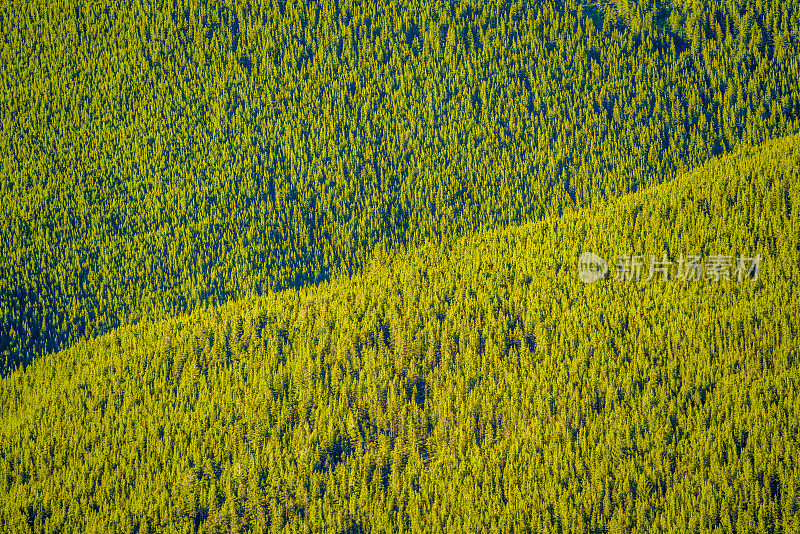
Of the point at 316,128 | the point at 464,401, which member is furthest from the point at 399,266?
the point at 316,128

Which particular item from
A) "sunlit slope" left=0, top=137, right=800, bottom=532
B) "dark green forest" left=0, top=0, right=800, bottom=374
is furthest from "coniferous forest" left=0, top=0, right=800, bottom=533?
"dark green forest" left=0, top=0, right=800, bottom=374

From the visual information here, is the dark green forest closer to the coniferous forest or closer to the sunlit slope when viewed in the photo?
the coniferous forest

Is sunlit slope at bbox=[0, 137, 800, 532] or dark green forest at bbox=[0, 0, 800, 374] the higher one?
dark green forest at bbox=[0, 0, 800, 374]

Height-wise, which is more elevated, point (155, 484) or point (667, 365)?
point (667, 365)

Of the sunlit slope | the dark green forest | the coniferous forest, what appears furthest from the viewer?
the dark green forest

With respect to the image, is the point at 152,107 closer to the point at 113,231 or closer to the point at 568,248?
the point at 113,231

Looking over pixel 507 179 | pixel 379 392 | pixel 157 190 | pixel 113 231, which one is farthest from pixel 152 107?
pixel 379 392

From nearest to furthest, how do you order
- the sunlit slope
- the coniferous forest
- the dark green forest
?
the sunlit slope
the coniferous forest
the dark green forest
